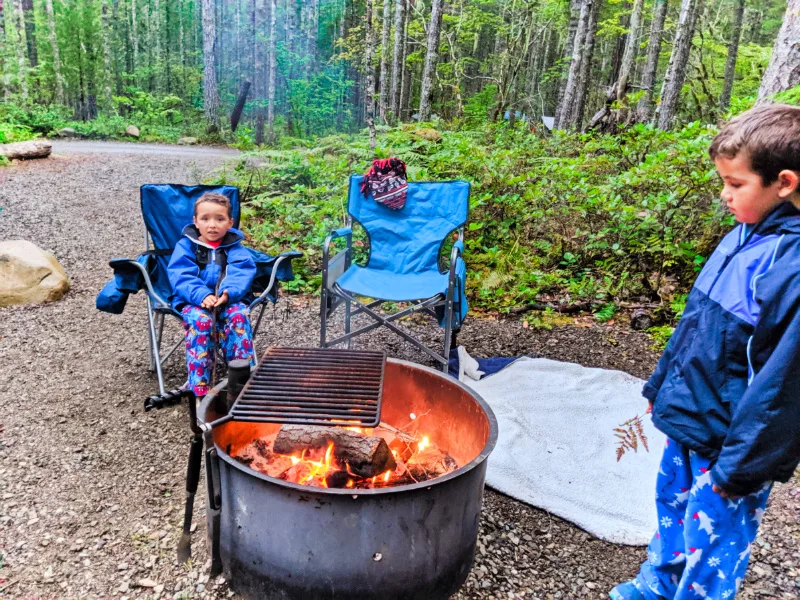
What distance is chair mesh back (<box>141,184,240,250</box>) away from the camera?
3084 mm

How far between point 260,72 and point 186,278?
48.4 ft

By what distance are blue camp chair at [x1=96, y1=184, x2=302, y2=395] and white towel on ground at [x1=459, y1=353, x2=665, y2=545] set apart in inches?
49.0

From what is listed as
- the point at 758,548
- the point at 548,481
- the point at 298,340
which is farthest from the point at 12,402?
the point at 758,548

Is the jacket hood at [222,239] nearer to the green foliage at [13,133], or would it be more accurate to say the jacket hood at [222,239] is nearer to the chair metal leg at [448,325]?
the chair metal leg at [448,325]

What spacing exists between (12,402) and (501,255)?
11.6ft

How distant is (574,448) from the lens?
2.52 metres

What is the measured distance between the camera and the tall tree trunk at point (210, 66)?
13.6 metres

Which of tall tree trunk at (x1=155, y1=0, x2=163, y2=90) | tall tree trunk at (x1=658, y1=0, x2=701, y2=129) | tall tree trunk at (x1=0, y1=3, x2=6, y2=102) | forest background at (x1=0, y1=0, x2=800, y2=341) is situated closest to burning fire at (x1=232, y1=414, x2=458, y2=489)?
forest background at (x1=0, y1=0, x2=800, y2=341)

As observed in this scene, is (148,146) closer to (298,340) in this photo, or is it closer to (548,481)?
(298,340)

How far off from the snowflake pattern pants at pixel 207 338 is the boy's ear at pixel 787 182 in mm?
2104

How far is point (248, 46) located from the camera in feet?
52.8

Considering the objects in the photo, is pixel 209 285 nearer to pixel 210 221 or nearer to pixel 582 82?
pixel 210 221

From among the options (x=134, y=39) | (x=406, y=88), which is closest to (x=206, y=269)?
(x=406, y=88)

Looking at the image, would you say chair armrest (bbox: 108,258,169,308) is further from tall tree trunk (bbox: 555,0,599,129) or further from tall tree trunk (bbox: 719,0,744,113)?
tall tree trunk (bbox: 719,0,744,113)
